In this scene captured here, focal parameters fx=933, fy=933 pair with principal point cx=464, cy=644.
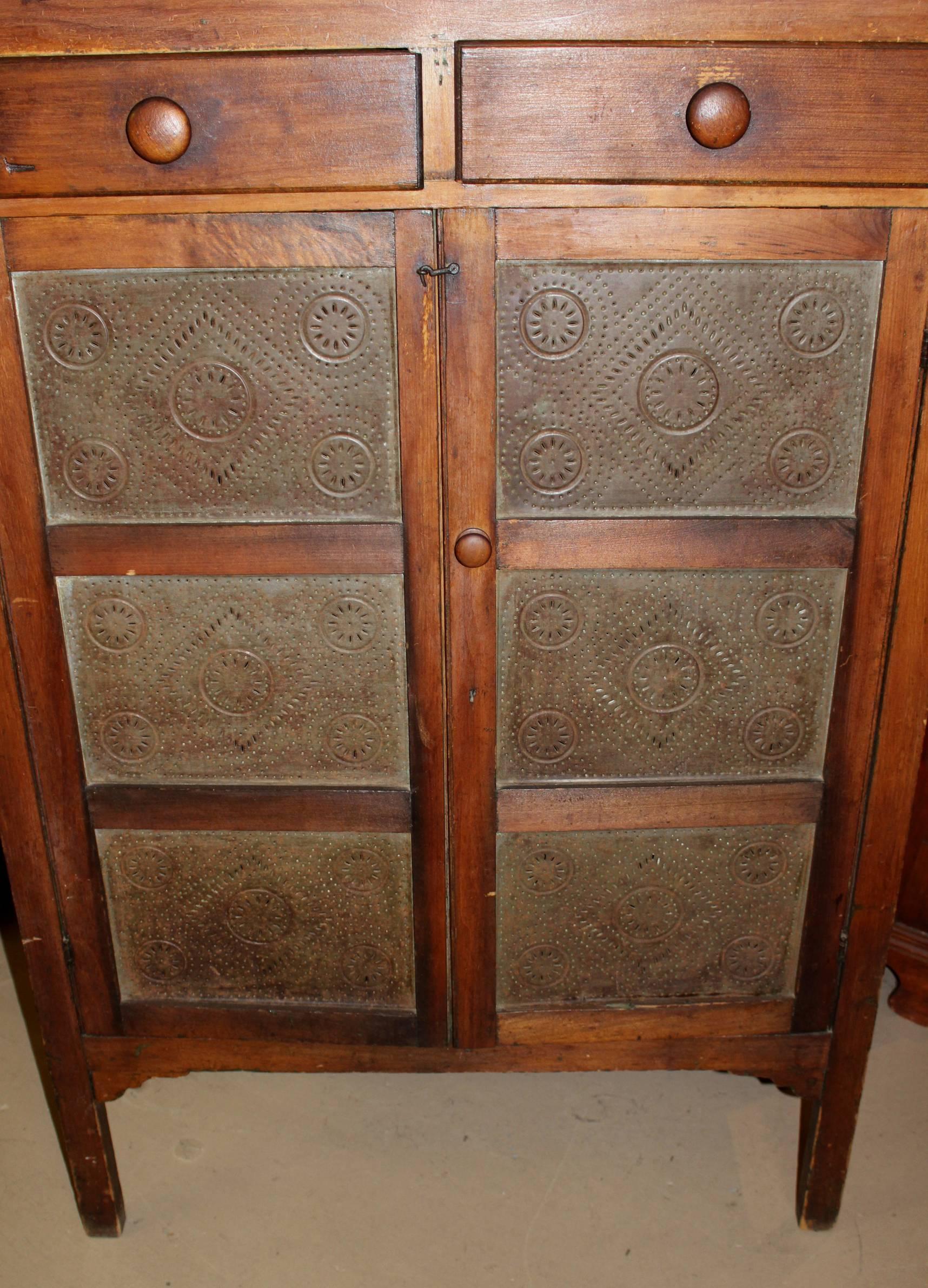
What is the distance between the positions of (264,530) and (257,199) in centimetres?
37

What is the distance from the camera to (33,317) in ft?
3.51

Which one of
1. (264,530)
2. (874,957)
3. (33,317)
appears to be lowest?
(874,957)

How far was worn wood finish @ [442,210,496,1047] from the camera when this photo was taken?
104 centimetres

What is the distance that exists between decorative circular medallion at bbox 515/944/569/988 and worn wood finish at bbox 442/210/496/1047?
0.04 metres

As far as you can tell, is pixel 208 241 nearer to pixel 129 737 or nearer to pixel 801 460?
pixel 129 737

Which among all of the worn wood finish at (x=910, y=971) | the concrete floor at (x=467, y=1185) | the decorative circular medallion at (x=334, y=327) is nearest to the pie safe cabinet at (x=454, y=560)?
the decorative circular medallion at (x=334, y=327)

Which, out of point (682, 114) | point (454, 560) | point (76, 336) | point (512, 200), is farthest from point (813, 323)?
point (76, 336)

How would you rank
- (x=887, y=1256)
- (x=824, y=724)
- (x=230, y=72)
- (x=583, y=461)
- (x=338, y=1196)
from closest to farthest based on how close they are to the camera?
(x=230, y=72) → (x=583, y=461) → (x=824, y=724) → (x=887, y=1256) → (x=338, y=1196)

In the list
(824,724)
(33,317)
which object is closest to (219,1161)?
(824,724)

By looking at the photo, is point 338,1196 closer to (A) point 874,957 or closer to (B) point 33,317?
(A) point 874,957

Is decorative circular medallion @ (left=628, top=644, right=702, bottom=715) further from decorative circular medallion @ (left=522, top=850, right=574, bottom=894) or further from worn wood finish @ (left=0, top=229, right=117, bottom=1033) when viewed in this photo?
worn wood finish @ (left=0, top=229, right=117, bottom=1033)

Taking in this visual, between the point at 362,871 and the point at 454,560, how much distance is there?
0.45 m

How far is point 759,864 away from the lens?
1258mm

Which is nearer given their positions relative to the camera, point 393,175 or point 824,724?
point 393,175
